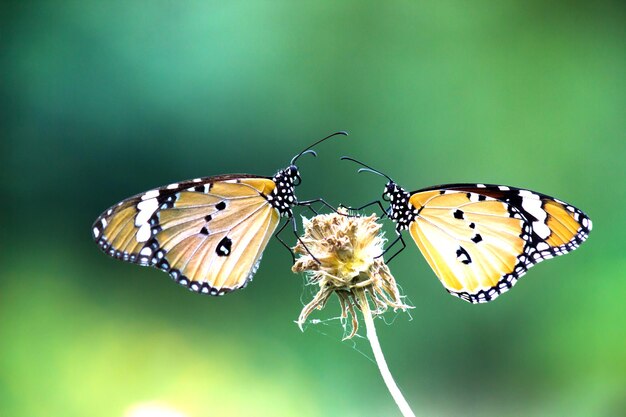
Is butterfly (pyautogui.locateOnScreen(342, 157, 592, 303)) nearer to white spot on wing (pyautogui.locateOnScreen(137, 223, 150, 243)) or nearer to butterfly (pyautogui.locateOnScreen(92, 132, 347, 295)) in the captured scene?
butterfly (pyautogui.locateOnScreen(92, 132, 347, 295))

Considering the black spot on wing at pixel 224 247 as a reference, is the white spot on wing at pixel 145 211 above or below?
above

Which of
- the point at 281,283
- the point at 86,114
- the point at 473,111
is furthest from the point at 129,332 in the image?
the point at 473,111

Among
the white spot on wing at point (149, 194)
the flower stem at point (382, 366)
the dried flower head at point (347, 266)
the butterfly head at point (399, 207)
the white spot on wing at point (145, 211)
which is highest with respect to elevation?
the white spot on wing at point (149, 194)

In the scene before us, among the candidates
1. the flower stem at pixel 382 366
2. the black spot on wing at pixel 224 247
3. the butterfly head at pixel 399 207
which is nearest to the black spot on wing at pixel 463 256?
the butterfly head at pixel 399 207

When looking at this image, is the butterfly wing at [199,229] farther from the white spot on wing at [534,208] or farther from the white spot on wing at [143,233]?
the white spot on wing at [534,208]

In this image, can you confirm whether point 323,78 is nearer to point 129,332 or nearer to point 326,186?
point 326,186

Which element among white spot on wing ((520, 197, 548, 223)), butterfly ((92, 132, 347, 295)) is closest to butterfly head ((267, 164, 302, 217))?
butterfly ((92, 132, 347, 295))

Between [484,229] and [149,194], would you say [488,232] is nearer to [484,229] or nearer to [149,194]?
[484,229]
